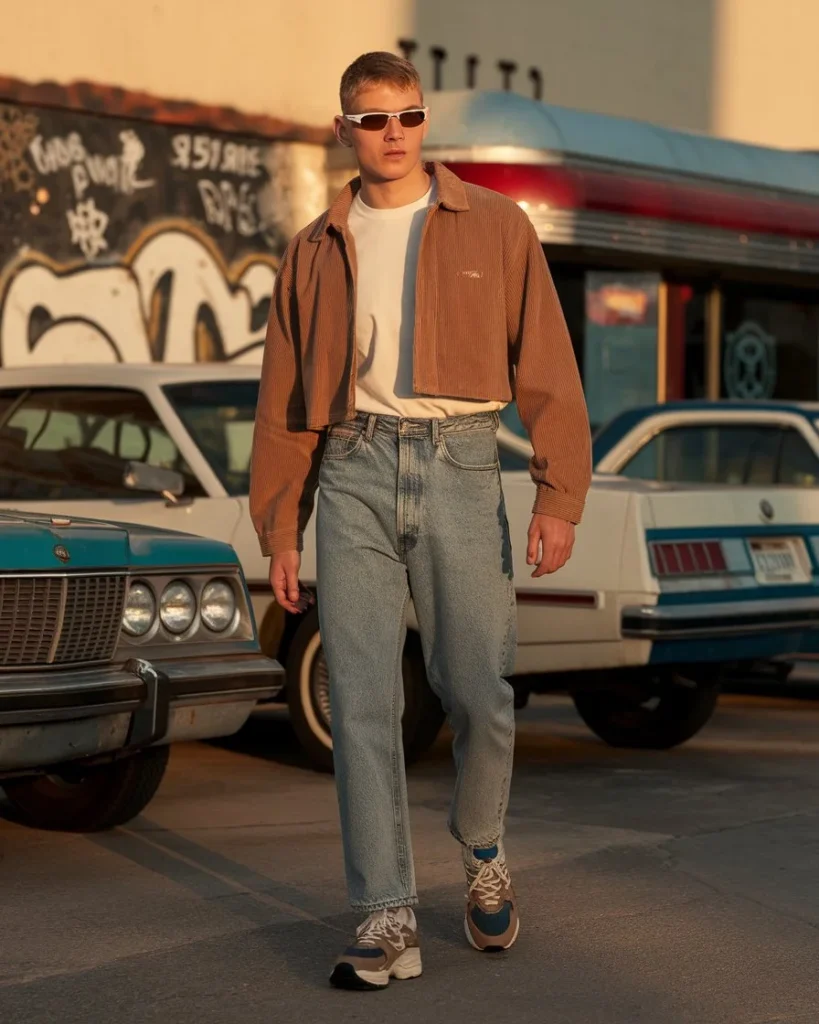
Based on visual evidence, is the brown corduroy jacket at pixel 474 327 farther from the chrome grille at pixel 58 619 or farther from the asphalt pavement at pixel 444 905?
the chrome grille at pixel 58 619

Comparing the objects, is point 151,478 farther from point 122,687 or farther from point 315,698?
point 122,687

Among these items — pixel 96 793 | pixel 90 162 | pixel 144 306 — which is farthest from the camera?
pixel 144 306

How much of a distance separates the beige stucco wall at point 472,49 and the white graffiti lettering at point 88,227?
93cm

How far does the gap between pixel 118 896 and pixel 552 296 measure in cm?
210

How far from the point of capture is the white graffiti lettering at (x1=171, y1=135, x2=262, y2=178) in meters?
16.0

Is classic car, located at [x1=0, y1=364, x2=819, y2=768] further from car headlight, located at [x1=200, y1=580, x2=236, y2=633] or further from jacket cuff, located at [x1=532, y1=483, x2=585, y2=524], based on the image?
jacket cuff, located at [x1=532, y1=483, x2=585, y2=524]

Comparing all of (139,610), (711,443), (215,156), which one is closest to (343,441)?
(139,610)

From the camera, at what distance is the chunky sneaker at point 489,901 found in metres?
5.03

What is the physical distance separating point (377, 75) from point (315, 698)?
3.81 m

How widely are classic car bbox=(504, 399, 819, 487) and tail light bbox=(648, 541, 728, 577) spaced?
1.86 meters

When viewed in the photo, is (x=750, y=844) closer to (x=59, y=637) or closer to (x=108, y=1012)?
(x=59, y=637)

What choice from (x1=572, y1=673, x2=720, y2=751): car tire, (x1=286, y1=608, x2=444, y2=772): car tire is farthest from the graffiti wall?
(x1=286, y1=608, x2=444, y2=772): car tire

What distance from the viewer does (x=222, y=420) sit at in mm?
8844

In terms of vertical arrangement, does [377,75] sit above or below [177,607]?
above
